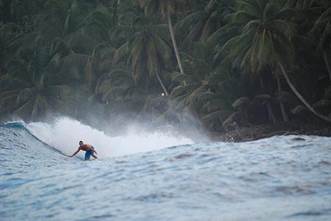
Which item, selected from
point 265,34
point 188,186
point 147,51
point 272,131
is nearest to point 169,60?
point 147,51

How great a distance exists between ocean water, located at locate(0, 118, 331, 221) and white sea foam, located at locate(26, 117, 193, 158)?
31.5 ft

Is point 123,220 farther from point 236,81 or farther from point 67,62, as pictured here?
point 67,62

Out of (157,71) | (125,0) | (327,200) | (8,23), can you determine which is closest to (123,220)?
(327,200)

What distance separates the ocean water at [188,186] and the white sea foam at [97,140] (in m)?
9.59

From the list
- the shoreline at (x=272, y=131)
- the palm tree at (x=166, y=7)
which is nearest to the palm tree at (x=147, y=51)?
the palm tree at (x=166, y=7)

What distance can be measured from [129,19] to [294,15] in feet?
45.8

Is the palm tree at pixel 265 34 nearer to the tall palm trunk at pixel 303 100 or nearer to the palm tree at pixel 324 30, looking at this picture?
the tall palm trunk at pixel 303 100

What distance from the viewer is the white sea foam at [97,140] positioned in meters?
23.2

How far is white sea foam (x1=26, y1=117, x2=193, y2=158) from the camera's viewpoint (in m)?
23.2

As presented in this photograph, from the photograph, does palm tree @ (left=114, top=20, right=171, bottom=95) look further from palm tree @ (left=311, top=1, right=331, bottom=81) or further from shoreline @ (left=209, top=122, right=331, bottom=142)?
palm tree @ (left=311, top=1, right=331, bottom=81)

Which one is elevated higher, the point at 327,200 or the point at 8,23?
the point at 8,23

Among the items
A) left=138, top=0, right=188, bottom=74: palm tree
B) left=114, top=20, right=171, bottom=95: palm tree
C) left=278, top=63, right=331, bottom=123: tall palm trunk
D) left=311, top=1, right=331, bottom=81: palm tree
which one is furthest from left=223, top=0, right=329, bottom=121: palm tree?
left=114, top=20, right=171, bottom=95: palm tree

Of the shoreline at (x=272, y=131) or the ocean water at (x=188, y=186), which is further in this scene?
the shoreline at (x=272, y=131)

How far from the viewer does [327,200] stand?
750 centimetres
